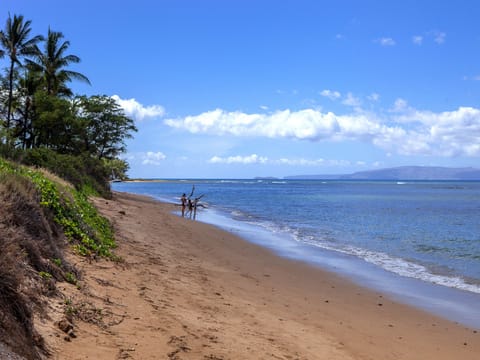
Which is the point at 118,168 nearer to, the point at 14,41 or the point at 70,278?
the point at 14,41

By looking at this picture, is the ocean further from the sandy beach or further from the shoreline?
the sandy beach

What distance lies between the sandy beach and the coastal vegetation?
1.43 ft

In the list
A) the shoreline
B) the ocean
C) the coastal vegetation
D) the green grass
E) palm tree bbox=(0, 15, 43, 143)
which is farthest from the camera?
palm tree bbox=(0, 15, 43, 143)

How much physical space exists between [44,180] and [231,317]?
534 cm

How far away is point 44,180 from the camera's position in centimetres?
959

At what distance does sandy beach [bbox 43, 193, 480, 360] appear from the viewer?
17.0ft

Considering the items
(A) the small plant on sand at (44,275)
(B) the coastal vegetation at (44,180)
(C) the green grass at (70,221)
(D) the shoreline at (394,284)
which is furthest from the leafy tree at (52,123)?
(A) the small plant on sand at (44,275)

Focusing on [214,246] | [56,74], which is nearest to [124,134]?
[56,74]

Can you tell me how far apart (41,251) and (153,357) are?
9.03ft

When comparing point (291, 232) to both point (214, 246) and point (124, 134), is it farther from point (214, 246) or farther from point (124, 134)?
point (124, 134)

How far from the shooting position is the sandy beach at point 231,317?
17.0 feet

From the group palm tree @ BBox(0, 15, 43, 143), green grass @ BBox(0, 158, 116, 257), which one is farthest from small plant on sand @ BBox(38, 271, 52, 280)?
palm tree @ BBox(0, 15, 43, 143)

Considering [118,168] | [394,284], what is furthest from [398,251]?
[118,168]

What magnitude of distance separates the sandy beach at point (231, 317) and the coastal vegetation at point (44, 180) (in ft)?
1.43
